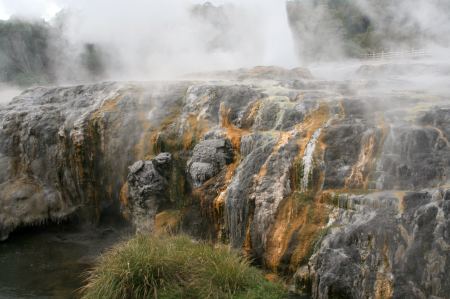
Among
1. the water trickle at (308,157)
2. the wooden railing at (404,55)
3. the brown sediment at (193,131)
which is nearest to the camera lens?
the water trickle at (308,157)

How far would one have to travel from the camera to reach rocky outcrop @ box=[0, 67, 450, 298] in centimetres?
581

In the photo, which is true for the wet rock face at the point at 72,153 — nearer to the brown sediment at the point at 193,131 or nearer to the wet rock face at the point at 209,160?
the brown sediment at the point at 193,131

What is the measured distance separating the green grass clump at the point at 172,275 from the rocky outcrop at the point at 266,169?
111 cm

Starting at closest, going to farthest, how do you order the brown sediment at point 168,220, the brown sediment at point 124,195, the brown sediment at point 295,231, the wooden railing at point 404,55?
the brown sediment at point 295,231
the brown sediment at point 168,220
the brown sediment at point 124,195
the wooden railing at point 404,55

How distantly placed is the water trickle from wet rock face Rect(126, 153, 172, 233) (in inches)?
109

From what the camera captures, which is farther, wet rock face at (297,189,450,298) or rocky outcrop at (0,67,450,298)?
rocky outcrop at (0,67,450,298)

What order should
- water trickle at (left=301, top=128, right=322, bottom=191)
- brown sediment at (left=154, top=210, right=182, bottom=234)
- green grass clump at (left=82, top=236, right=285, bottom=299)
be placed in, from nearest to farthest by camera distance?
green grass clump at (left=82, top=236, right=285, bottom=299) → water trickle at (left=301, top=128, right=322, bottom=191) → brown sediment at (left=154, top=210, right=182, bottom=234)

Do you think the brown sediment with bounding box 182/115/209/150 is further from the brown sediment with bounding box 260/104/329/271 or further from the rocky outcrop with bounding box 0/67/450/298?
the brown sediment with bounding box 260/104/329/271

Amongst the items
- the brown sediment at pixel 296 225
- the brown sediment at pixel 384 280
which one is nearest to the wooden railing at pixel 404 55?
the brown sediment at pixel 296 225

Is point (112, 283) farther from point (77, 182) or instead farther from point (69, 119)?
point (69, 119)

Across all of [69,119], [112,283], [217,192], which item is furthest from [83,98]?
[112,283]

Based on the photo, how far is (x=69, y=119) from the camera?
10.5m

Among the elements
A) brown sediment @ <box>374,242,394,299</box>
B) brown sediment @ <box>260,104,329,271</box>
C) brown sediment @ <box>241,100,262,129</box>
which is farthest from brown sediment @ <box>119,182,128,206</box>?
brown sediment @ <box>374,242,394,299</box>

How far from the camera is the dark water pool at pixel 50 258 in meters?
7.25
